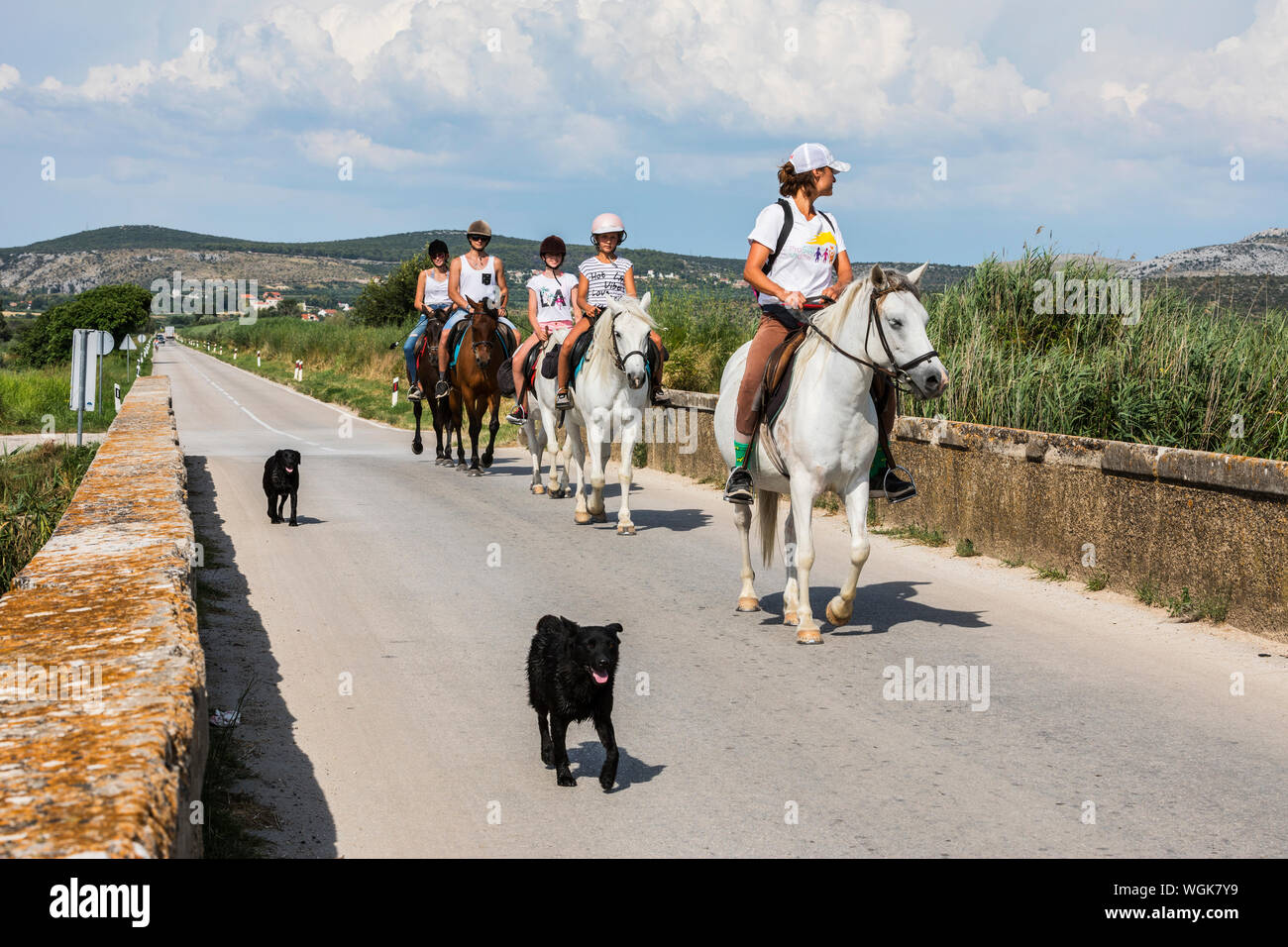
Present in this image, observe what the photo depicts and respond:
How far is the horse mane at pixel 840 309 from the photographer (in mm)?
7605

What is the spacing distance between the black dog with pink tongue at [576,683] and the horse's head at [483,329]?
12.3 m

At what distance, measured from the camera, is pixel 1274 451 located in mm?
9500

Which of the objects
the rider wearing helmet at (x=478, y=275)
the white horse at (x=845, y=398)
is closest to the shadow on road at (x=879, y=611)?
the white horse at (x=845, y=398)

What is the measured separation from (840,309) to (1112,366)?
4.58 meters

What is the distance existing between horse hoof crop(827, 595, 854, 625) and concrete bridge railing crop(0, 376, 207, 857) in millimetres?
4000

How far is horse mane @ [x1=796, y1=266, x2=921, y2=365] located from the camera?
7.61 meters

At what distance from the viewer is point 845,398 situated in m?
7.83

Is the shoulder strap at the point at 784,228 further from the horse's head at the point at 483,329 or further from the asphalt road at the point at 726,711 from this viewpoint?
the horse's head at the point at 483,329

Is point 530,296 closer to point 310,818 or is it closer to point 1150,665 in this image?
point 1150,665

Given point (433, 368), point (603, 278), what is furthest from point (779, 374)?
point (433, 368)

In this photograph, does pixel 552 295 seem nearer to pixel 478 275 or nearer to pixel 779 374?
pixel 478 275

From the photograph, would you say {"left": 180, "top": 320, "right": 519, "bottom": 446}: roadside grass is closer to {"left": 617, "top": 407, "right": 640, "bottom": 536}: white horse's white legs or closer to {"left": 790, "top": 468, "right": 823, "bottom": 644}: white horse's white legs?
{"left": 617, "top": 407, "right": 640, "bottom": 536}: white horse's white legs

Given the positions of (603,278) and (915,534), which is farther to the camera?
(603,278)

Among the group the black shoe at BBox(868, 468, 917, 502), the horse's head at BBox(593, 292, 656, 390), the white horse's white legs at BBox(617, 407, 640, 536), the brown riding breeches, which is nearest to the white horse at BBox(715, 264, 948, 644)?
the brown riding breeches
